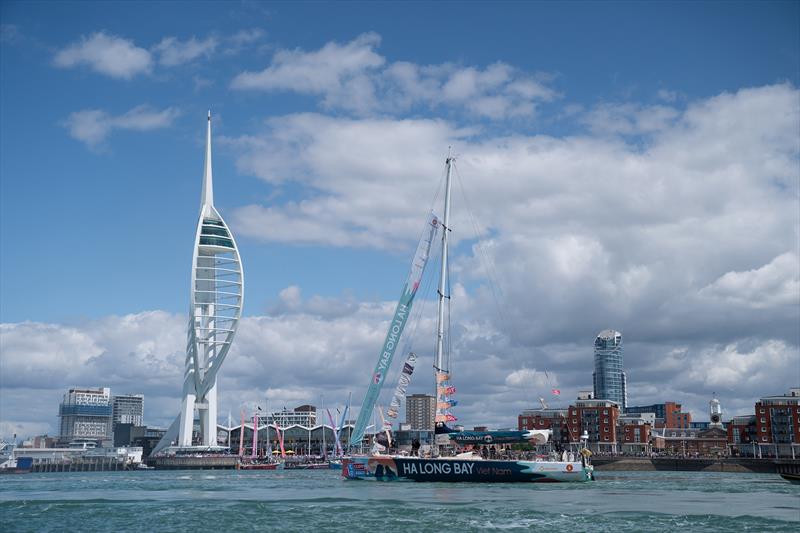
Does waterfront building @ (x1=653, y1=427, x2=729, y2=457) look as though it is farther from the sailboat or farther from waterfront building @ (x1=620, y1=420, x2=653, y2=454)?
the sailboat

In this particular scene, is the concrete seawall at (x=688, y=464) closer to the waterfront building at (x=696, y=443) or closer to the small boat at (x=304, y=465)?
the waterfront building at (x=696, y=443)

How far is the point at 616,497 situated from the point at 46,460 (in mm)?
137375

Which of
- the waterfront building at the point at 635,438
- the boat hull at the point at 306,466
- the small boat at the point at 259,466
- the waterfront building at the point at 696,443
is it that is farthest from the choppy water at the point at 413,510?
the waterfront building at the point at 696,443

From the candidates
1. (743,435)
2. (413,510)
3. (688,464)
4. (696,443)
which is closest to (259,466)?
(688,464)

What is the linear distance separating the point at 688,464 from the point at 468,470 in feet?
242

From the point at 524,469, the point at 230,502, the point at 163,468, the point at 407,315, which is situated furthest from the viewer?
the point at 163,468

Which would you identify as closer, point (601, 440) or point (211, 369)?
point (211, 369)

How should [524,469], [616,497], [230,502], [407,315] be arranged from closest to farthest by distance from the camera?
[230,502], [616,497], [524,469], [407,315]

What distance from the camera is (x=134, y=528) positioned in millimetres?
29422

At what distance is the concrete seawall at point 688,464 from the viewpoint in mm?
107875

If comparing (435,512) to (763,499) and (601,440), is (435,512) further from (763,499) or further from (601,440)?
(601,440)

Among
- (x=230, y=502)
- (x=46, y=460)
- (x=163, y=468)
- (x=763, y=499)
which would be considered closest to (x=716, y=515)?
(x=763, y=499)

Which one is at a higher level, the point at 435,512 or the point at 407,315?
the point at 407,315

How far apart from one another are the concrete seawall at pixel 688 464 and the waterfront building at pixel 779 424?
19645 mm
